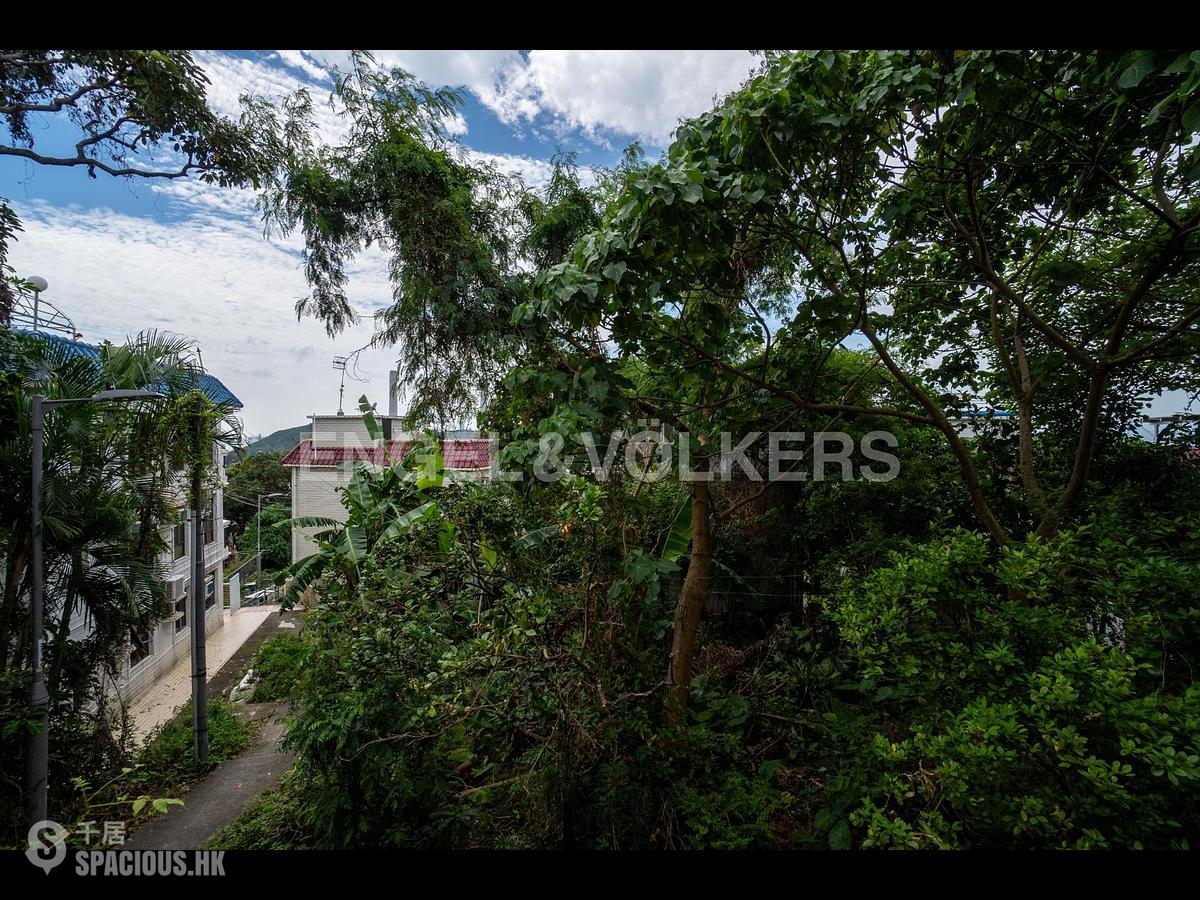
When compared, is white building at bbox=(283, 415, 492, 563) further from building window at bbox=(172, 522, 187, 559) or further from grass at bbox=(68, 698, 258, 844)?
grass at bbox=(68, 698, 258, 844)

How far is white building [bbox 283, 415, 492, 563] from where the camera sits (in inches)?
258

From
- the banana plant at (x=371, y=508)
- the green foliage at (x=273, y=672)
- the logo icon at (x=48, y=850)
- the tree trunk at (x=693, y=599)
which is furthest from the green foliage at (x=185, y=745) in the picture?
the tree trunk at (x=693, y=599)

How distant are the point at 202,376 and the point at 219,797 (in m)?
4.34

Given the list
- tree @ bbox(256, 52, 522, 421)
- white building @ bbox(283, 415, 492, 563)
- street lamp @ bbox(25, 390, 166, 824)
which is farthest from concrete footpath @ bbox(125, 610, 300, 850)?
tree @ bbox(256, 52, 522, 421)

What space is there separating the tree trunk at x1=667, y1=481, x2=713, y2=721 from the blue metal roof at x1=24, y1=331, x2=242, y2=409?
4.93m

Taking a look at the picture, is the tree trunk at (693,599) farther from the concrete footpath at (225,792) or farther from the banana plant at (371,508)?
the concrete footpath at (225,792)

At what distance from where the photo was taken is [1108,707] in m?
1.49

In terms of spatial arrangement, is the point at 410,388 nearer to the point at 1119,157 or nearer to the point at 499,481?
the point at 499,481

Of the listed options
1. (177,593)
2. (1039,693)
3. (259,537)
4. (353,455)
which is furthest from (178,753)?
(1039,693)

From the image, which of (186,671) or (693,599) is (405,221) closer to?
(693,599)

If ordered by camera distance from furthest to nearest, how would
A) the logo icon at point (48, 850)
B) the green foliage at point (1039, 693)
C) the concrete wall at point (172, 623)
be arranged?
the concrete wall at point (172, 623) → the green foliage at point (1039, 693) → the logo icon at point (48, 850)

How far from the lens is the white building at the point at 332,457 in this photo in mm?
6543

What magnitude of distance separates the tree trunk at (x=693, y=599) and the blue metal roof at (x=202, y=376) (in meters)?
4.93
